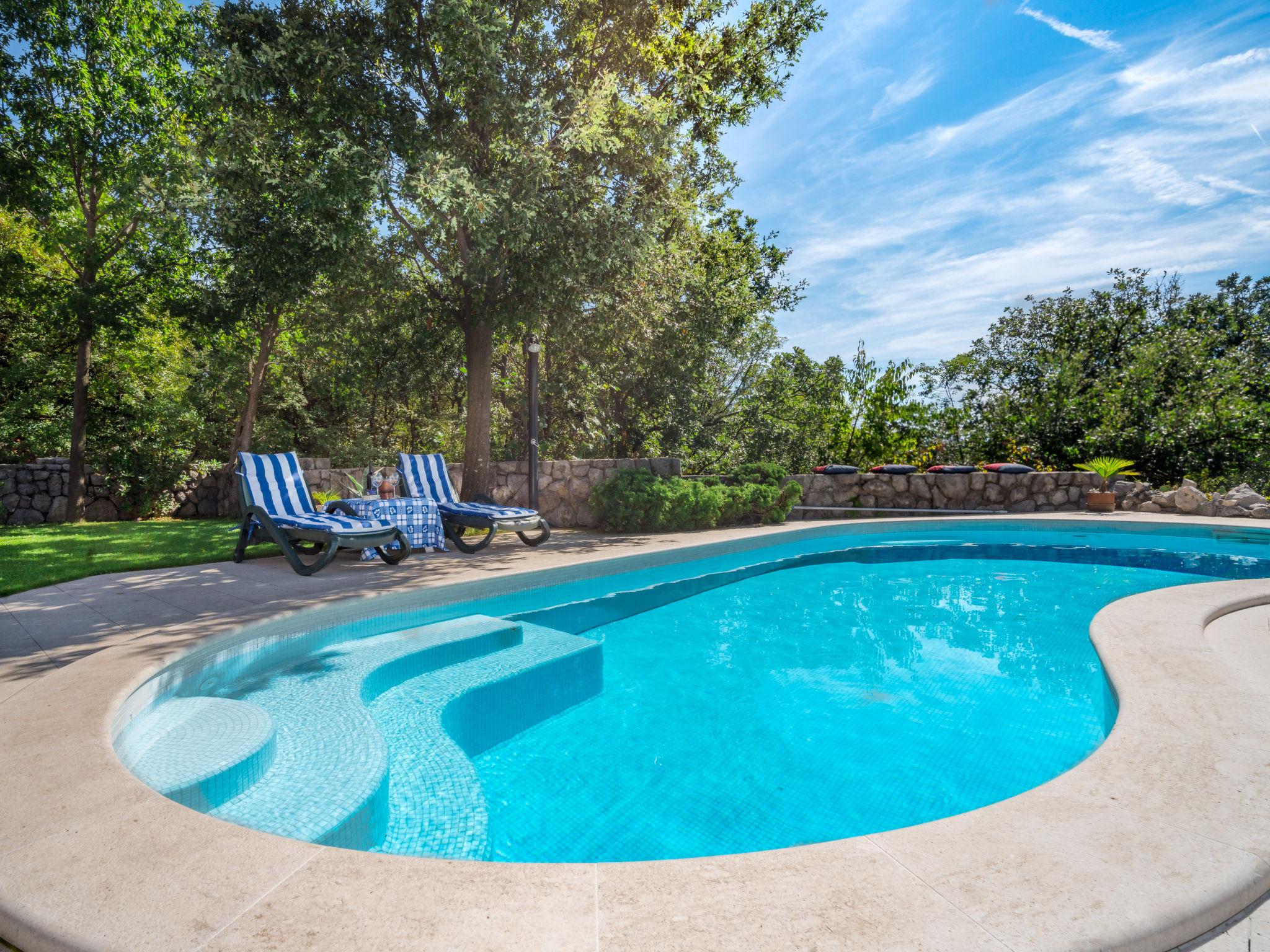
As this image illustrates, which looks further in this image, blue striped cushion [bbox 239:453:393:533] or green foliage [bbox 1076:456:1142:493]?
green foliage [bbox 1076:456:1142:493]

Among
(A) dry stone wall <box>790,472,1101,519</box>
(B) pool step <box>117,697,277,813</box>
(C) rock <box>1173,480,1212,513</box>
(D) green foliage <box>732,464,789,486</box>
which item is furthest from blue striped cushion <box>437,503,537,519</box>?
(C) rock <box>1173,480,1212,513</box>

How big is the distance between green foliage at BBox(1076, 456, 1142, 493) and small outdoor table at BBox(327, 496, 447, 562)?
13.5 meters

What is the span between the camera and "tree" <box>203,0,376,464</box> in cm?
849

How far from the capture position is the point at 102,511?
13977 millimetres

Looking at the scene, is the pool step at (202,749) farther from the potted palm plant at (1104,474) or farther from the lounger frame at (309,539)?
the potted palm plant at (1104,474)

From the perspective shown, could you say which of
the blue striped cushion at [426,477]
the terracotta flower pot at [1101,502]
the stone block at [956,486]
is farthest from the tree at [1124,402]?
the blue striped cushion at [426,477]

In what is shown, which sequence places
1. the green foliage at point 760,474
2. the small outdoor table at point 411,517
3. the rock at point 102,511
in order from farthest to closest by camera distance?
1. the rock at point 102,511
2. the green foliage at point 760,474
3. the small outdoor table at point 411,517

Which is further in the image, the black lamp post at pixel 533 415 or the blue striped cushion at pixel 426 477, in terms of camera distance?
the black lamp post at pixel 533 415

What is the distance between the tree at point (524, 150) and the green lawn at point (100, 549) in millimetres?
4011

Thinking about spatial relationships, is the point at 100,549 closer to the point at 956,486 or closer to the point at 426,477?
the point at 426,477

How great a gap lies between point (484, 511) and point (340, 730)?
17.9ft

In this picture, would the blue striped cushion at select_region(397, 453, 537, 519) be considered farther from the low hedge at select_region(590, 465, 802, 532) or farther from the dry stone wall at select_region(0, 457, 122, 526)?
the dry stone wall at select_region(0, 457, 122, 526)

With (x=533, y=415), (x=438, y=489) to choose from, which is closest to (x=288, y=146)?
(x=533, y=415)

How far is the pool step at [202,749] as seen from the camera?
2.46 meters
